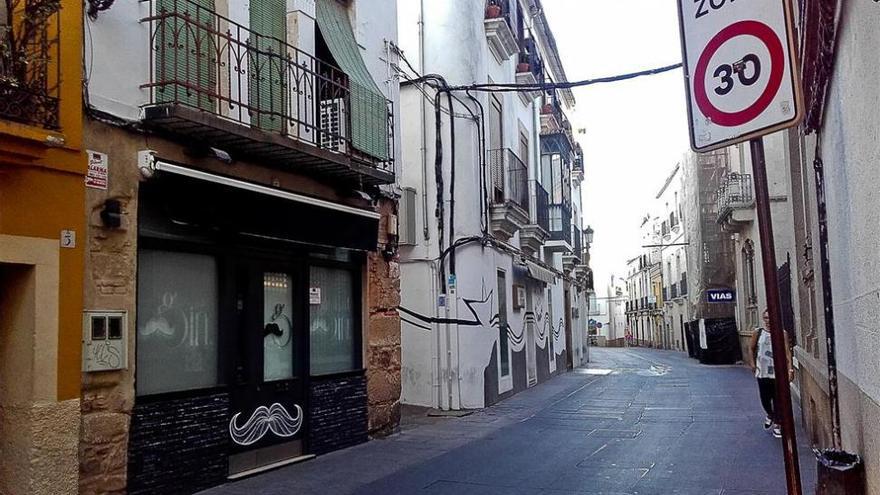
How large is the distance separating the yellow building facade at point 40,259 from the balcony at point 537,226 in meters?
13.6

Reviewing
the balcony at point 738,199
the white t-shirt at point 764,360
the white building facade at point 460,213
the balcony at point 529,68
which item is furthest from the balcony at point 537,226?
the balcony at point 738,199

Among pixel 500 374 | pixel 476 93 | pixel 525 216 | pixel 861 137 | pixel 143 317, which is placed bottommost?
pixel 500 374

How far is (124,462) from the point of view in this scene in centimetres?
681

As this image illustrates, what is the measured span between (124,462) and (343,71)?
5433 mm

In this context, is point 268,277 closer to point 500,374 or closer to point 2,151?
point 2,151

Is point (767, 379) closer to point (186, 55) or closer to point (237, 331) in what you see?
point (237, 331)

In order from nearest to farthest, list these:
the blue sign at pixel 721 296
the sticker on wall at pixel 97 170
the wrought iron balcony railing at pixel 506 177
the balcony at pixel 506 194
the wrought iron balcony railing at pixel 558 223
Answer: the sticker on wall at pixel 97 170, the balcony at pixel 506 194, the wrought iron balcony railing at pixel 506 177, the wrought iron balcony railing at pixel 558 223, the blue sign at pixel 721 296

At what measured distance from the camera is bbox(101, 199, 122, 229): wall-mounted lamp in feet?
22.1

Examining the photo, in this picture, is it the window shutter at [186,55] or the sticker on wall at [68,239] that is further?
the window shutter at [186,55]

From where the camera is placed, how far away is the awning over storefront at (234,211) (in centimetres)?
732

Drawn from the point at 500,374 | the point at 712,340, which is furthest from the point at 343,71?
the point at 712,340

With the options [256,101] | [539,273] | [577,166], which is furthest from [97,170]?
[577,166]

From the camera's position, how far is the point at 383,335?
36.2 ft

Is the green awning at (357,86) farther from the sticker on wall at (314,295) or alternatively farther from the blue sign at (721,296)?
the blue sign at (721,296)
